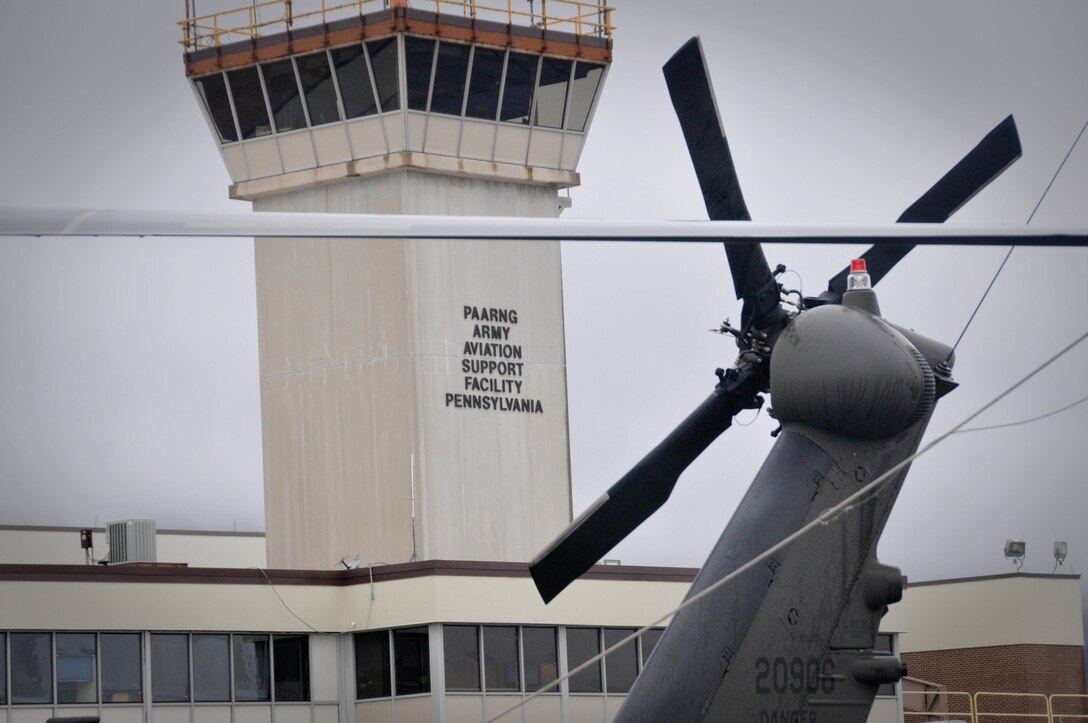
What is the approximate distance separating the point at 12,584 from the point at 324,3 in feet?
47.3

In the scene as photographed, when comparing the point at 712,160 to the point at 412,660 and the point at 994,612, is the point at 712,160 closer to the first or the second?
the point at 412,660

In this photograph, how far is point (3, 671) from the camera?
28.7 meters

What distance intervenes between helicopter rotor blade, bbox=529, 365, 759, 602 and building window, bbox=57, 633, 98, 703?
50.7ft

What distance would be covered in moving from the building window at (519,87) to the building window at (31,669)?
15.0 meters

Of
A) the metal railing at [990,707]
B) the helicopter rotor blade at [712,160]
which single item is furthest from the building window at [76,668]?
the metal railing at [990,707]

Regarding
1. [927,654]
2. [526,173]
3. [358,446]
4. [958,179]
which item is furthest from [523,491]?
[958,179]

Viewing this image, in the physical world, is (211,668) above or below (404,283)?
below

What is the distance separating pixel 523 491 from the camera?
36.5 meters

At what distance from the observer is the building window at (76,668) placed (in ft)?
96.1

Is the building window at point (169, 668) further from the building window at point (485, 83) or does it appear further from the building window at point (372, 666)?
the building window at point (485, 83)

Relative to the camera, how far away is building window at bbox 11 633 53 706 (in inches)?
1133

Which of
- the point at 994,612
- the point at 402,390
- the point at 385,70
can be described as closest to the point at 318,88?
the point at 385,70

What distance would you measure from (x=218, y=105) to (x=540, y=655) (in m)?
14.1

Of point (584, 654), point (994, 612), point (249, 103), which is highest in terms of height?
point (249, 103)
